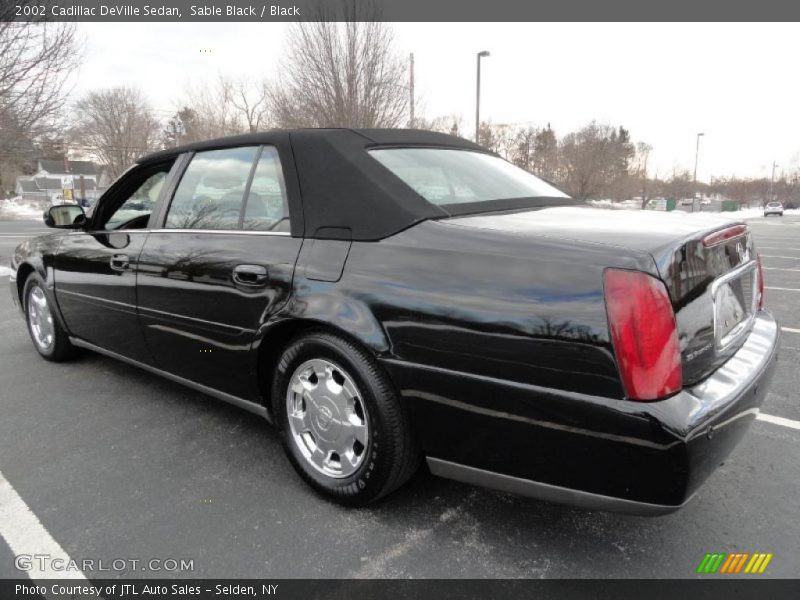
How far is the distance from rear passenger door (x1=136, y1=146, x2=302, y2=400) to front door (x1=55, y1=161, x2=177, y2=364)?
0.59 feet

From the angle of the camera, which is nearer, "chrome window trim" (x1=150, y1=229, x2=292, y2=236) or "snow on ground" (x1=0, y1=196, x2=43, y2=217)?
"chrome window trim" (x1=150, y1=229, x2=292, y2=236)

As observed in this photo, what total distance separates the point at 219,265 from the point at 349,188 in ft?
2.64

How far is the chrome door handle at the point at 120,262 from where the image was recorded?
321 centimetres

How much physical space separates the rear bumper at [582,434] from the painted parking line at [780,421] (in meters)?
1.34

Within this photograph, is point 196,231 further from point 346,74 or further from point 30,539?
point 346,74

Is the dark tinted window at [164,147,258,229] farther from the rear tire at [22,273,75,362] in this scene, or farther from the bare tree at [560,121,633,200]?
the bare tree at [560,121,633,200]

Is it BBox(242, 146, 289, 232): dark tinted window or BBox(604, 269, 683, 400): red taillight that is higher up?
BBox(242, 146, 289, 232): dark tinted window

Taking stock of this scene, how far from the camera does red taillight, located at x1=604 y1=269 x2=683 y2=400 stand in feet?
5.24

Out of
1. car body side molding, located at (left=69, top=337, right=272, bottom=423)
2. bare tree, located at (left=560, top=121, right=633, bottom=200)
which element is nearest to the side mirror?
car body side molding, located at (left=69, top=337, right=272, bottom=423)

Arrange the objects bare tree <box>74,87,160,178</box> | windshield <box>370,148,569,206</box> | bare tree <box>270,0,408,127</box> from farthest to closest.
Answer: bare tree <box>74,87,160,178</box> < bare tree <box>270,0,408,127</box> < windshield <box>370,148,569,206</box>

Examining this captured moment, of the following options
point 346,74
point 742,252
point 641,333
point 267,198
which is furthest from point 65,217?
point 346,74

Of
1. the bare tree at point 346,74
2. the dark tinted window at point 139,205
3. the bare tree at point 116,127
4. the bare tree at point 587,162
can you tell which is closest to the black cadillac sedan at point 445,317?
the dark tinted window at point 139,205

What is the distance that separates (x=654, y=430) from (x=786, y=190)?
87.4m

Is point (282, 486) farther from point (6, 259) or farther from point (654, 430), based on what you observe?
point (6, 259)
